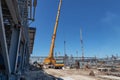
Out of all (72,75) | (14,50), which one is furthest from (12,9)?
(72,75)

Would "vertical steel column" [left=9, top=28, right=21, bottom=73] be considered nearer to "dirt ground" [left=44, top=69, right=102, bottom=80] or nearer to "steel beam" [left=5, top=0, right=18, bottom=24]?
"steel beam" [left=5, top=0, right=18, bottom=24]

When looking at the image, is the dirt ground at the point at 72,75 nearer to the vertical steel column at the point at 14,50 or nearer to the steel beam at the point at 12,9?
the vertical steel column at the point at 14,50

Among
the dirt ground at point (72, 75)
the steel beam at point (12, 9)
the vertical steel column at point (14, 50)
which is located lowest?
the dirt ground at point (72, 75)

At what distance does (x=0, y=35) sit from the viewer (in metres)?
5.57

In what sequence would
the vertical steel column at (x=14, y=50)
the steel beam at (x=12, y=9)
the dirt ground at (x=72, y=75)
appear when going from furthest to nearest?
the dirt ground at (x=72, y=75), the vertical steel column at (x=14, y=50), the steel beam at (x=12, y=9)

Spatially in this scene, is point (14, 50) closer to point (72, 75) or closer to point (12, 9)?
point (12, 9)

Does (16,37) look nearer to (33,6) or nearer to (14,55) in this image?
(14,55)

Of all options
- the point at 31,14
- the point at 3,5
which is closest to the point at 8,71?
the point at 3,5

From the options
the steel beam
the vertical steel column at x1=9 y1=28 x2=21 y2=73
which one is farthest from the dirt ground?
the steel beam

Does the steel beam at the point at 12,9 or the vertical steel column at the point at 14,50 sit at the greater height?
the steel beam at the point at 12,9

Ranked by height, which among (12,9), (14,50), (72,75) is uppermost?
(12,9)

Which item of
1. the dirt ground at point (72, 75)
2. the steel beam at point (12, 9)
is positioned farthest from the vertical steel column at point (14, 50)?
the dirt ground at point (72, 75)

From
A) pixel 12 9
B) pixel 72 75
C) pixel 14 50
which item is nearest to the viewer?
pixel 12 9

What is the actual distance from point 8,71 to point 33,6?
6.60m
